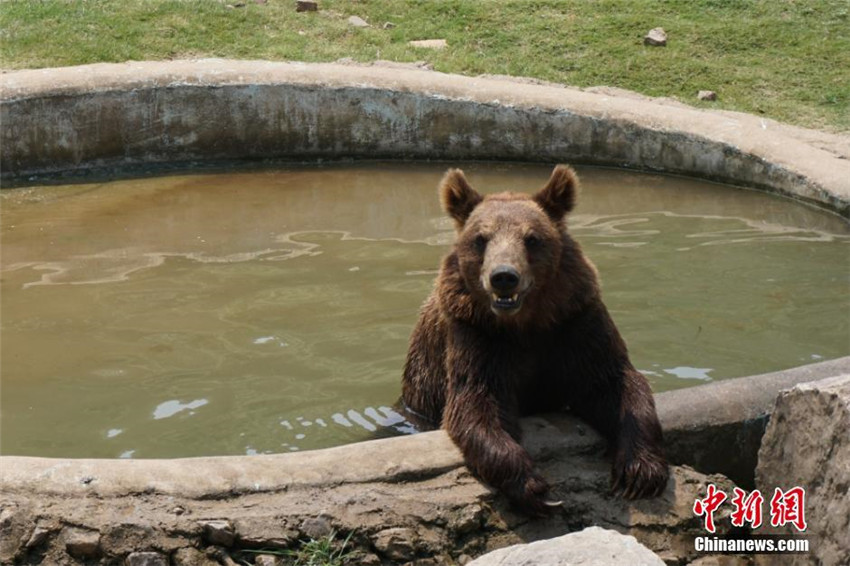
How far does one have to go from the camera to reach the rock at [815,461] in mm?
4516

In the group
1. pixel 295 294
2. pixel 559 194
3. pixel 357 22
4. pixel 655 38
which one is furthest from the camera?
pixel 357 22

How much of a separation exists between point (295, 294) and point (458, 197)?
292 centimetres

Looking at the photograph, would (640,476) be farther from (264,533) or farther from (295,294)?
(295,294)

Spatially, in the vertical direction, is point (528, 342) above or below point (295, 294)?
above

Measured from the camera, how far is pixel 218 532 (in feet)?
15.5

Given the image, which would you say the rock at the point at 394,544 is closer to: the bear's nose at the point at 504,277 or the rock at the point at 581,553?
the rock at the point at 581,553

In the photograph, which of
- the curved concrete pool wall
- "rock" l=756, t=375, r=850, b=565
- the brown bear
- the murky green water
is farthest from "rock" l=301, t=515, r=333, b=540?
the curved concrete pool wall

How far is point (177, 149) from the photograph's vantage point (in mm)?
12242

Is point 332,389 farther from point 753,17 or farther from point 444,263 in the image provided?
point 753,17

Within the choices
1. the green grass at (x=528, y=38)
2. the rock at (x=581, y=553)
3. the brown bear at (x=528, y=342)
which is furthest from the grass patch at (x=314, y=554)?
the green grass at (x=528, y=38)

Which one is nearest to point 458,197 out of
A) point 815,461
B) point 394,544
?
point 394,544

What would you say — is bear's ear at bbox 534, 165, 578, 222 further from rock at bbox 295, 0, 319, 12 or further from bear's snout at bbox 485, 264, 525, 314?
rock at bbox 295, 0, 319, 12

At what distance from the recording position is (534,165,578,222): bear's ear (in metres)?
5.79

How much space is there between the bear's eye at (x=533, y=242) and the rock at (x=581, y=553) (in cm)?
171
